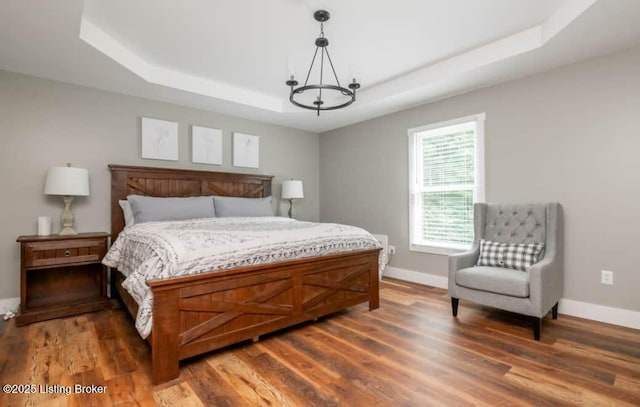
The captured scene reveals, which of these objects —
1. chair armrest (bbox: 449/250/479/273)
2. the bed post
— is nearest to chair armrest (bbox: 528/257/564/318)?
chair armrest (bbox: 449/250/479/273)

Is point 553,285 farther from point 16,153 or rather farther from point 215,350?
point 16,153

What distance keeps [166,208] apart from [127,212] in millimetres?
429

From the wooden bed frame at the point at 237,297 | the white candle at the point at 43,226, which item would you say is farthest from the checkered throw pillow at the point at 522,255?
the white candle at the point at 43,226

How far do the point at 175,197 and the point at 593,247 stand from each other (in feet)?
14.6

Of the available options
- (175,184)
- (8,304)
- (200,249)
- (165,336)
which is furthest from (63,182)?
(165,336)

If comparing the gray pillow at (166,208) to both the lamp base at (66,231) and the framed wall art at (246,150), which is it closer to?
the lamp base at (66,231)

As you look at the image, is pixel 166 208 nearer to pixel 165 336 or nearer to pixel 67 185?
pixel 67 185

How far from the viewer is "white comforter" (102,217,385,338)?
1.97m

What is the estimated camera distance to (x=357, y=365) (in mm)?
2088

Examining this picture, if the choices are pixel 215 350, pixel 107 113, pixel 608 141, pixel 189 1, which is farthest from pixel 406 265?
pixel 107 113

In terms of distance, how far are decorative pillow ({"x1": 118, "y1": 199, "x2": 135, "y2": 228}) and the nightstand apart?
0.28 meters

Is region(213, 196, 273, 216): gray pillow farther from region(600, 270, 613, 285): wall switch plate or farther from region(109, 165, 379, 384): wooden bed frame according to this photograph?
region(600, 270, 613, 285): wall switch plate

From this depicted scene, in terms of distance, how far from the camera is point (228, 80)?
380 cm

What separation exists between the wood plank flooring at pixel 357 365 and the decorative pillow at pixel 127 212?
1.00 meters
